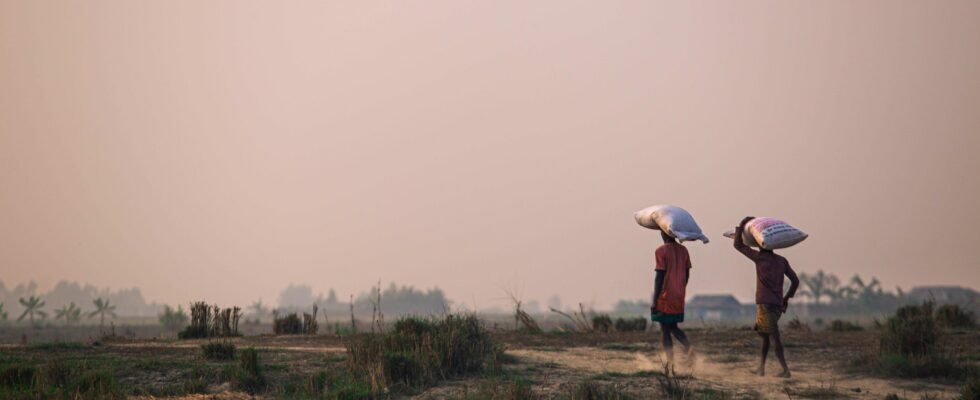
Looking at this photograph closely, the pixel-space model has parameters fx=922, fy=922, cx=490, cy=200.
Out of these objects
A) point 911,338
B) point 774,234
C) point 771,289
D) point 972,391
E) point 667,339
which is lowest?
point 972,391

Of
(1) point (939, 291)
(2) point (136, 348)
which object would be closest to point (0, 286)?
(1) point (939, 291)

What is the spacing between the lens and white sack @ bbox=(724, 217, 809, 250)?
1220 cm

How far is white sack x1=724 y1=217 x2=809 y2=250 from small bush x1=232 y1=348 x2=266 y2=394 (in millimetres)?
6784

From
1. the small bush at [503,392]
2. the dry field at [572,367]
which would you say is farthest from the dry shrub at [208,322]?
the small bush at [503,392]

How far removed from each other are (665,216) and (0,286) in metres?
207

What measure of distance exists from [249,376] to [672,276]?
580 cm

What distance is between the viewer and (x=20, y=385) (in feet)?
38.0

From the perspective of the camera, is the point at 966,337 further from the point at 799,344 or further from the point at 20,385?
the point at 20,385

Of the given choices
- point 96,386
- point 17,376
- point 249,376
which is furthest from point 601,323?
point 17,376

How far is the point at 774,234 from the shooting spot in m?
12.2

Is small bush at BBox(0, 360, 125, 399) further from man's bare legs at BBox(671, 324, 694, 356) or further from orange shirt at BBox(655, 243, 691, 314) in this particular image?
man's bare legs at BBox(671, 324, 694, 356)

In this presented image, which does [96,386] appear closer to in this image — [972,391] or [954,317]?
[972,391]

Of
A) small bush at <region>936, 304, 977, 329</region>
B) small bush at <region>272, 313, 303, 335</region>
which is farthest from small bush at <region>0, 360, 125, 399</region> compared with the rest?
small bush at <region>936, 304, 977, 329</region>

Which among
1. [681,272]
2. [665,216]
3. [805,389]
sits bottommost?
[805,389]
